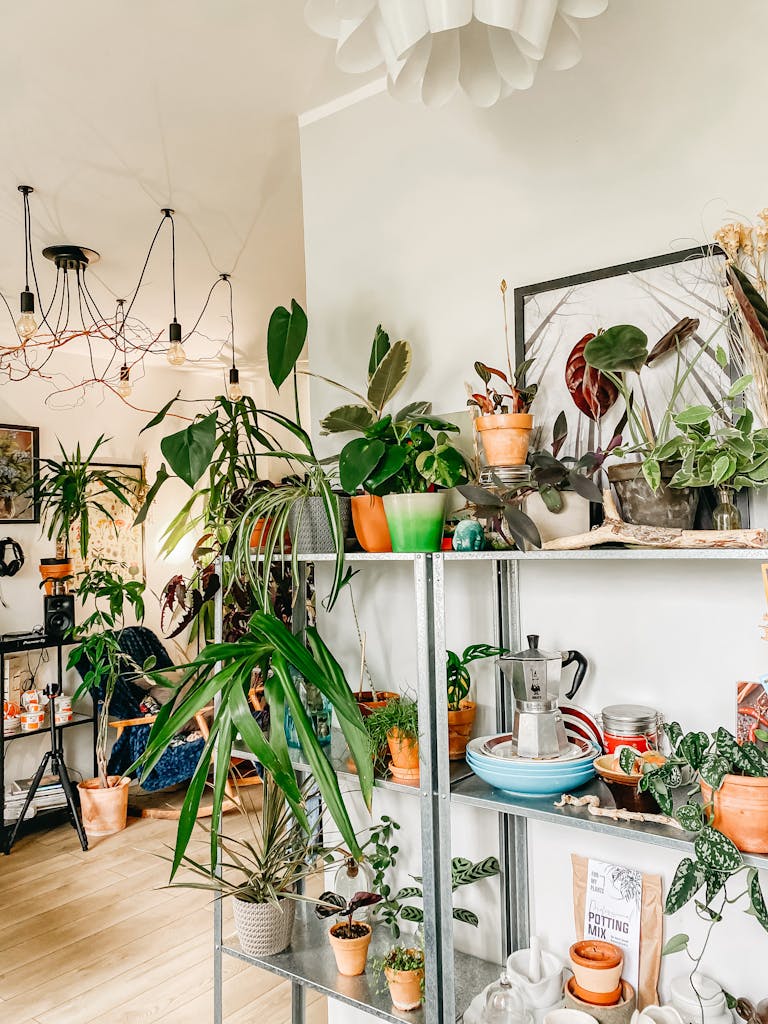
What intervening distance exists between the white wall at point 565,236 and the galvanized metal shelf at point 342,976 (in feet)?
0.29

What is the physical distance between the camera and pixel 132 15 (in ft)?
6.05

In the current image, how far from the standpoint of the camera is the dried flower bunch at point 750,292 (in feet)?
4.72

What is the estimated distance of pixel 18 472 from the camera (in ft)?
15.4

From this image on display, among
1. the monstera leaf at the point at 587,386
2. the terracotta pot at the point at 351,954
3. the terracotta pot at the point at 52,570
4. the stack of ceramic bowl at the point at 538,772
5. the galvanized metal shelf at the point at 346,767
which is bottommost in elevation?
the terracotta pot at the point at 351,954

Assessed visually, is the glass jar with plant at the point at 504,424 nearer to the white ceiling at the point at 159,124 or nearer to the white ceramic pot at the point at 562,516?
the white ceramic pot at the point at 562,516

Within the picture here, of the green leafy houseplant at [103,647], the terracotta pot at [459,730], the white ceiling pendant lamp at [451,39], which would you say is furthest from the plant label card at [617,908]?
the green leafy houseplant at [103,647]

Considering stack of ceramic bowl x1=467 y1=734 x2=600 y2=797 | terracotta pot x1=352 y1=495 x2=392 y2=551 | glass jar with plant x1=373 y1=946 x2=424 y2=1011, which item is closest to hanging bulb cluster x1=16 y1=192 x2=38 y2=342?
terracotta pot x1=352 y1=495 x2=392 y2=551

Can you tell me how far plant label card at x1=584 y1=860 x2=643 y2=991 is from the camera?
163cm

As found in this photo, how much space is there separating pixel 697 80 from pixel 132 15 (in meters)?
1.25

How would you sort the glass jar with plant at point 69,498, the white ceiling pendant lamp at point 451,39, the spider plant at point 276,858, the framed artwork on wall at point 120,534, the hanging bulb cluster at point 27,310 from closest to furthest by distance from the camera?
the white ceiling pendant lamp at point 451,39 → the spider plant at point 276,858 → the hanging bulb cluster at point 27,310 → the glass jar with plant at point 69,498 → the framed artwork on wall at point 120,534

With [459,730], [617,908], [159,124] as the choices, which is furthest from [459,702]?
[159,124]

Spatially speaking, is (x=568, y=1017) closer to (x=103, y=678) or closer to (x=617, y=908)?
(x=617, y=908)

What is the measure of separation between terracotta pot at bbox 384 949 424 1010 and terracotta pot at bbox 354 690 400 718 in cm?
54

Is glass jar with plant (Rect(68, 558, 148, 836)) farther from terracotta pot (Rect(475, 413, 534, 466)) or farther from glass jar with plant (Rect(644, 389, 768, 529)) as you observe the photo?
glass jar with plant (Rect(644, 389, 768, 529))
